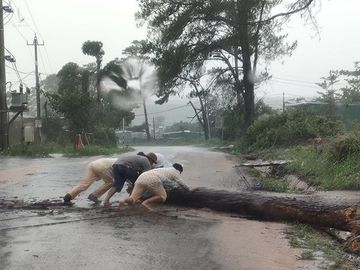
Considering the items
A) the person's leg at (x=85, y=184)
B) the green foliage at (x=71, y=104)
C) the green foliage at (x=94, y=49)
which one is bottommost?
the person's leg at (x=85, y=184)

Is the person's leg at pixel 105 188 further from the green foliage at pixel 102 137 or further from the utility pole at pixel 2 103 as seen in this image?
the green foliage at pixel 102 137

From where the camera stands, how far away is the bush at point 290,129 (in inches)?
973

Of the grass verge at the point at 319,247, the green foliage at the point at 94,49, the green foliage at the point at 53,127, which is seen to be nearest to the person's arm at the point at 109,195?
the grass verge at the point at 319,247

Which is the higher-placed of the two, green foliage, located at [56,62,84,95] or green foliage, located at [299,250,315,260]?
green foliage, located at [56,62,84,95]

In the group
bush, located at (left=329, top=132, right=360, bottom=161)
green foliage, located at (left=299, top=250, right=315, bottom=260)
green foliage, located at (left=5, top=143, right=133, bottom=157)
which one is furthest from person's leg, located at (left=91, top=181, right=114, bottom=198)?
green foliage, located at (left=5, top=143, right=133, bottom=157)

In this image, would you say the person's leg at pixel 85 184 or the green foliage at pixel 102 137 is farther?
the green foliage at pixel 102 137

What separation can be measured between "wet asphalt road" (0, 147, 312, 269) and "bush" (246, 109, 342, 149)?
50.0ft

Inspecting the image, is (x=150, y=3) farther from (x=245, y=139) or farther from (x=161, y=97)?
(x=161, y=97)

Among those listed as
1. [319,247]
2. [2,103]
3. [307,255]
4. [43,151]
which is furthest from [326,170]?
[2,103]

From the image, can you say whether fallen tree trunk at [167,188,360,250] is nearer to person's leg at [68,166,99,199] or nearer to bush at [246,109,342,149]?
person's leg at [68,166,99,199]

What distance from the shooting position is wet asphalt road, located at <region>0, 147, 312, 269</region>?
246 inches

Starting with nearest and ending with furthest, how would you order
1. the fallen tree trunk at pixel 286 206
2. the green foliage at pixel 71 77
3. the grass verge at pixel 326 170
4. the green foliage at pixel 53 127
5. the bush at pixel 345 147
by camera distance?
1. the fallen tree trunk at pixel 286 206
2. the grass verge at pixel 326 170
3. the bush at pixel 345 147
4. the green foliage at pixel 53 127
5. the green foliage at pixel 71 77

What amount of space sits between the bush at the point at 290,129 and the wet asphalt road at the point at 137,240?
50.0 ft

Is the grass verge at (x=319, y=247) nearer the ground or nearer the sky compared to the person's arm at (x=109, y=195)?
nearer the ground
